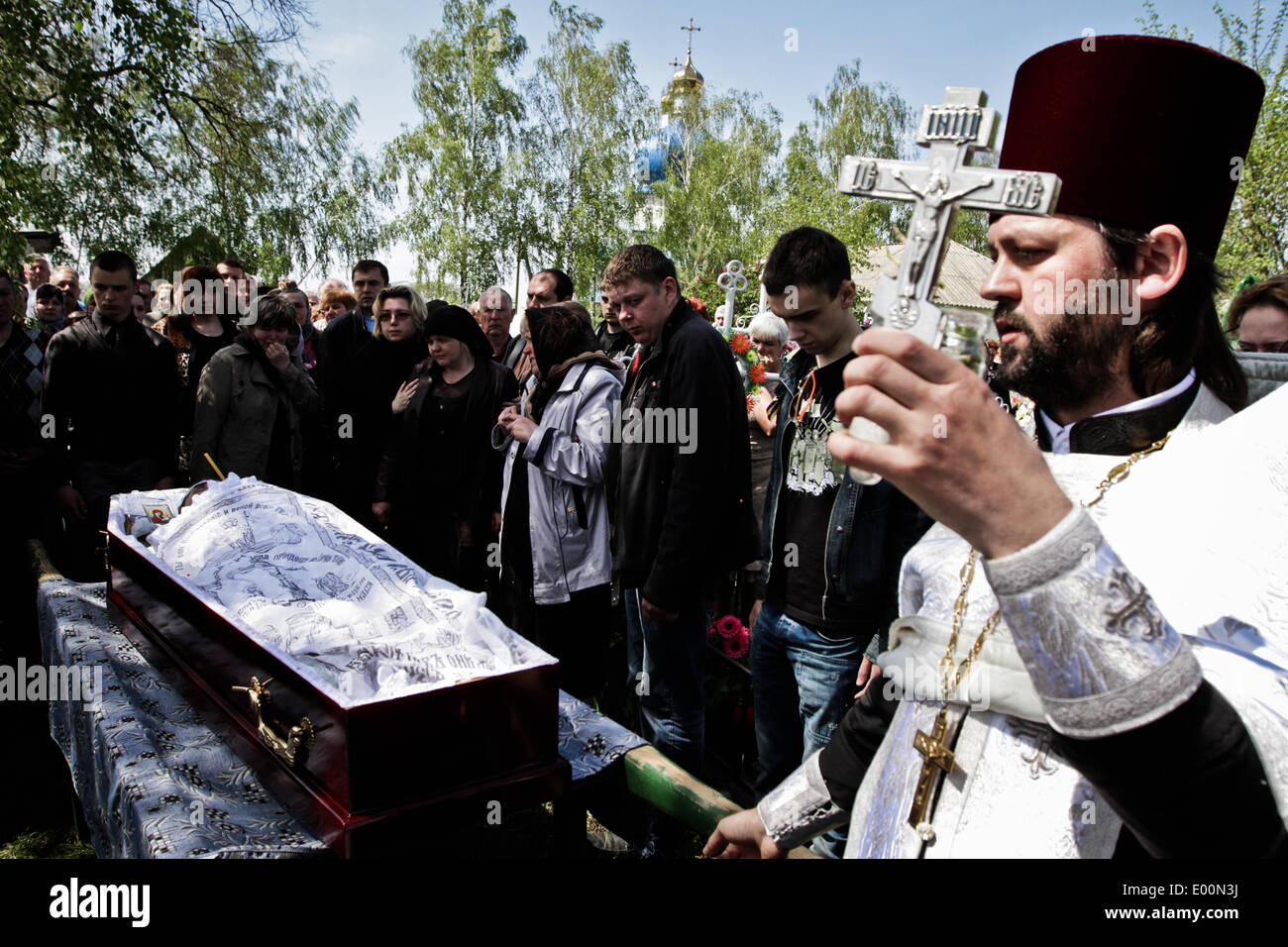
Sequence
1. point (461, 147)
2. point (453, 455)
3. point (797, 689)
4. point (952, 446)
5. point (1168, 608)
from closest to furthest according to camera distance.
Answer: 1. point (952, 446)
2. point (1168, 608)
3. point (797, 689)
4. point (453, 455)
5. point (461, 147)

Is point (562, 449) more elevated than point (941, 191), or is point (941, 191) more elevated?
point (941, 191)

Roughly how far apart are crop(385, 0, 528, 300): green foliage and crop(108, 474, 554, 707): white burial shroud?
2756 centimetres

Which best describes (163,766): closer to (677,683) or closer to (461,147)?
(677,683)

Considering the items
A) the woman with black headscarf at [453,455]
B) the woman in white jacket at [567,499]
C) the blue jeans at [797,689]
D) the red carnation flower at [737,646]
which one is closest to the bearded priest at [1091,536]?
the blue jeans at [797,689]

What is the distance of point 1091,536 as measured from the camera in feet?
2.54

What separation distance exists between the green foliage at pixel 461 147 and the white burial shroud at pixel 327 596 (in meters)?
27.6

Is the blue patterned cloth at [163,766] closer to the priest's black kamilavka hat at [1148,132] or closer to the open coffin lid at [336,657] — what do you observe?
the open coffin lid at [336,657]

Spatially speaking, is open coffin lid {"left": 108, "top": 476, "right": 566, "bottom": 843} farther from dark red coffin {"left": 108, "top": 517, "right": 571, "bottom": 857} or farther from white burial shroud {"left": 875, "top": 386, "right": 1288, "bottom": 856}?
white burial shroud {"left": 875, "top": 386, "right": 1288, "bottom": 856}

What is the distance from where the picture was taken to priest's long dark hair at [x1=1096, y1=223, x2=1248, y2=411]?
1.20 meters

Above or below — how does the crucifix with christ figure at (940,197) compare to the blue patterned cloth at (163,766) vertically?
above

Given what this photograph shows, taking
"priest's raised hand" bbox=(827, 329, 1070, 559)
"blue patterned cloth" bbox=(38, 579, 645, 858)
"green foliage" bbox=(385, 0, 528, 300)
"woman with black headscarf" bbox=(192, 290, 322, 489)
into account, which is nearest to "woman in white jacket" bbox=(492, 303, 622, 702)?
"blue patterned cloth" bbox=(38, 579, 645, 858)

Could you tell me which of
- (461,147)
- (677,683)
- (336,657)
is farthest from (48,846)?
(461,147)

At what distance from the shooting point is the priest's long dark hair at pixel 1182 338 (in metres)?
1.20

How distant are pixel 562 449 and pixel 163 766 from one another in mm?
2131
